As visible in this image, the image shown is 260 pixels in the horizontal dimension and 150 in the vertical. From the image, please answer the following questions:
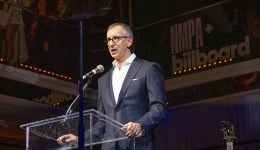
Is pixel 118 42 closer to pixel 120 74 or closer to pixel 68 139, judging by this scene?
pixel 120 74

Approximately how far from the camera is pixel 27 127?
3479 mm

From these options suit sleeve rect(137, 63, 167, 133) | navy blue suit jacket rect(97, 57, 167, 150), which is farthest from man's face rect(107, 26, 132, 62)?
suit sleeve rect(137, 63, 167, 133)

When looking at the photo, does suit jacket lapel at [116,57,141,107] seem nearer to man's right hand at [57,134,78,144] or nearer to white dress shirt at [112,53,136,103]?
white dress shirt at [112,53,136,103]

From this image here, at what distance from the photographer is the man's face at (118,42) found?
4020 millimetres

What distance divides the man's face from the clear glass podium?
720 millimetres

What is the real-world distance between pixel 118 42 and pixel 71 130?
0.81 meters

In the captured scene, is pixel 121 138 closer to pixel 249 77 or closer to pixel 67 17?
pixel 67 17

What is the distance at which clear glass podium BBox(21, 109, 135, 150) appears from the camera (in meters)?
Answer: 3.37

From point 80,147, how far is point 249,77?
18.9 ft

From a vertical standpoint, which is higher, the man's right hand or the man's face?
the man's face

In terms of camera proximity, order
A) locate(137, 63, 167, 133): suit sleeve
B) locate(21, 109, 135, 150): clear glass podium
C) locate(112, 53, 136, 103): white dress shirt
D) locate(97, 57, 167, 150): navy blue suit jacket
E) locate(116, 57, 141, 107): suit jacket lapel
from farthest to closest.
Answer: locate(112, 53, 136, 103): white dress shirt → locate(116, 57, 141, 107): suit jacket lapel → locate(97, 57, 167, 150): navy blue suit jacket → locate(137, 63, 167, 133): suit sleeve → locate(21, 109, 135, 150): clear glass podium

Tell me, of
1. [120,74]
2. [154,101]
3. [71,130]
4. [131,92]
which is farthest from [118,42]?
[71,130]

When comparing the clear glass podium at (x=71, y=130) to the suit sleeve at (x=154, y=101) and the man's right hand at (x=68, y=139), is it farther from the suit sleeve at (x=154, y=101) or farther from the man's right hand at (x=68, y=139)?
the suit sleeve at (x=154, y=101)

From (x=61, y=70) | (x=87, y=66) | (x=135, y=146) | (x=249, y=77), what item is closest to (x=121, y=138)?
(x=135, y=146)
